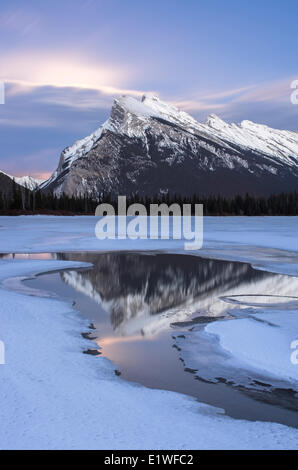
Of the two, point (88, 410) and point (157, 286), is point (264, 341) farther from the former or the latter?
point (157, 286)

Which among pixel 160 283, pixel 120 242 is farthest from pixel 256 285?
pixel 120 242

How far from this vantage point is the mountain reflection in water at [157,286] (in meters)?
14.8

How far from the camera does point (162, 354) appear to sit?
36.2 feet

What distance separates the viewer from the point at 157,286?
20797 millimetres

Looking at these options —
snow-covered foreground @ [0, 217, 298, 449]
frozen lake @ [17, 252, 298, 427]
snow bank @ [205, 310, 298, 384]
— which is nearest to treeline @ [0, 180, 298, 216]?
frozen lake @ [17, 252, 298, 427]

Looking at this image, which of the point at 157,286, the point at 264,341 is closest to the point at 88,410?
the point at 264,341

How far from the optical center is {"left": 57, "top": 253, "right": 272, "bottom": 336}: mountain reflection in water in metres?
14.8

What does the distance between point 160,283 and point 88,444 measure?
15.2 m

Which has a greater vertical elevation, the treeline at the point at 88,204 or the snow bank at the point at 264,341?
the treeline at the point at 88,204

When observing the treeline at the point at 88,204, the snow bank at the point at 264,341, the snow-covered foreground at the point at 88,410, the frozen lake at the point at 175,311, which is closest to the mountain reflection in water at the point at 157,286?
the frozen lake at the point at 175,311

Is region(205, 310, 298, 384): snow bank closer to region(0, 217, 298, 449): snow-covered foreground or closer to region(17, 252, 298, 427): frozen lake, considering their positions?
region(0, 217, 298, 449): snow-covered foreground

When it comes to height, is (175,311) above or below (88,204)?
below

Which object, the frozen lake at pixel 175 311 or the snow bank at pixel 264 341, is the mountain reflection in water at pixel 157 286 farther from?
the snow bank at pixel 264 341

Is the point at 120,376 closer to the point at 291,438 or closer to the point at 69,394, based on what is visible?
the point at 69,394
